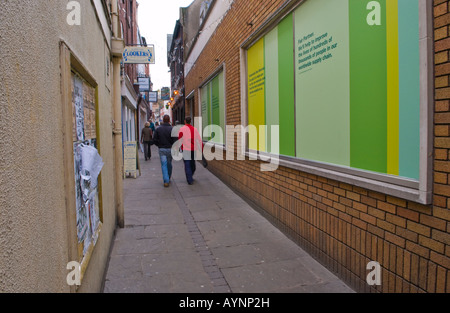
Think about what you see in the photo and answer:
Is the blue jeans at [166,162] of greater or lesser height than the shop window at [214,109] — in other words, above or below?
below

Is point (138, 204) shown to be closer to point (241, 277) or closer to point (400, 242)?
point (241, 277)

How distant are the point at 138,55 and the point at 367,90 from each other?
798cm

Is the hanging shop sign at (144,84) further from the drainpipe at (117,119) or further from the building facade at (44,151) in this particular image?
the building facade at (44,151)

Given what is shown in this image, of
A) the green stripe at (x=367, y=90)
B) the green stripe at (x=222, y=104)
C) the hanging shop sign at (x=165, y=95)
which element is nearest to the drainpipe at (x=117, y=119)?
the green stripe at (x=367, y=90)

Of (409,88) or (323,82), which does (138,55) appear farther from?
(409,88)

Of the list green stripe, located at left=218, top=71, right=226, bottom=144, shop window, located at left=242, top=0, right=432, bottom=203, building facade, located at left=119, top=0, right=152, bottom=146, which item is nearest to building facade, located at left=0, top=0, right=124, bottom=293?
shop window, located at left=242, top=0, right=432, bottom=203

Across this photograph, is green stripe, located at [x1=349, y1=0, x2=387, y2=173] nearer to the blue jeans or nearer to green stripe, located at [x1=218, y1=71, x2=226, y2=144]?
green stripe, located at [x1=218, y1=71, x2=226, y2=144]

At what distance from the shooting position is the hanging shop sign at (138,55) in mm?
9759

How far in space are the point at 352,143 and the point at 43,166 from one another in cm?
282

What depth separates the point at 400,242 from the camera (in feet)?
9.06

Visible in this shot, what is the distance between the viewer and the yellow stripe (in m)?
2.87

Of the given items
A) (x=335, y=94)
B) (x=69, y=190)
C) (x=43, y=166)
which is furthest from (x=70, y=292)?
(x=335, y=94)

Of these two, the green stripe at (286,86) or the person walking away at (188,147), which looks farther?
the person walking away at (188,147)

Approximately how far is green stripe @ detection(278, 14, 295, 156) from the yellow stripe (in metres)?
2.03
